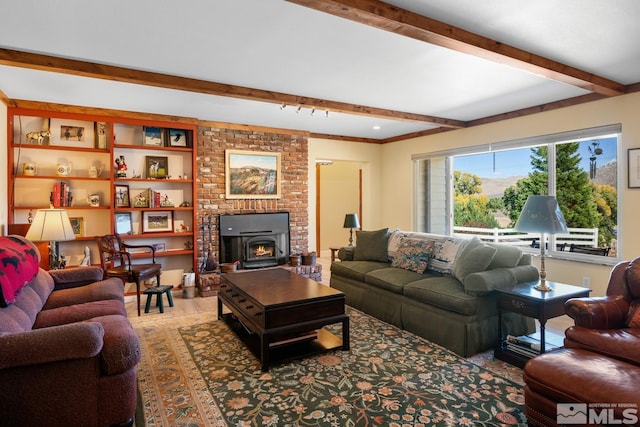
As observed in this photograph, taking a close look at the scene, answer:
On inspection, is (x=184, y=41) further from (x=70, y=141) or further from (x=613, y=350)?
(x=613, y=350)

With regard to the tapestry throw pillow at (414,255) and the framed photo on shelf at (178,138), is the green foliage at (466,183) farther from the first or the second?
the framed photo on shelf at (178,138)

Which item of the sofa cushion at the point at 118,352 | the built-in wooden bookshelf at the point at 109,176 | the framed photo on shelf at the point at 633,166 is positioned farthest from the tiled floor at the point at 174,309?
the framed photo on shelf at the point at 633,166

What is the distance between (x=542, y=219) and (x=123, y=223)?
4.98 m

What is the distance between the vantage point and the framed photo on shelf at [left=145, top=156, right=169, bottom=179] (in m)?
5.21

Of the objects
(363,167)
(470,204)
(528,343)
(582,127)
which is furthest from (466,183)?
(528,343)

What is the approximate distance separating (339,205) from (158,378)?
260 inches

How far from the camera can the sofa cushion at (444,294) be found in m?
3.03

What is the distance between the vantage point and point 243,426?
2107 millimetres

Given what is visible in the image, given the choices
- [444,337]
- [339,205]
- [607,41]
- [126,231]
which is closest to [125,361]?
[444,337]

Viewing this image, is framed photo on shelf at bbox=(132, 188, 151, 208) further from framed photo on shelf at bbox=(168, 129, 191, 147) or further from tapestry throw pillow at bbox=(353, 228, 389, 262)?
tapestry throw pillow at bbox=(353, 228, 389, 262)

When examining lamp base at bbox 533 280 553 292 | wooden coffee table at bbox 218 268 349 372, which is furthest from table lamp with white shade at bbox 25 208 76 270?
lamp base at bbox 533 280 553 292

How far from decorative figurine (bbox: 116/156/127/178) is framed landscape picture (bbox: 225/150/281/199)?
140cm

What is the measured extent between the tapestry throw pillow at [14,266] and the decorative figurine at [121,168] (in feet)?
7.04

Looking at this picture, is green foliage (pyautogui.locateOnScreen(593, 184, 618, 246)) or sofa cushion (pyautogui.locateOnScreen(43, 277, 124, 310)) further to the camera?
green foliage (pyautogui.locateOnScreen(593, 184, 618, 246))
